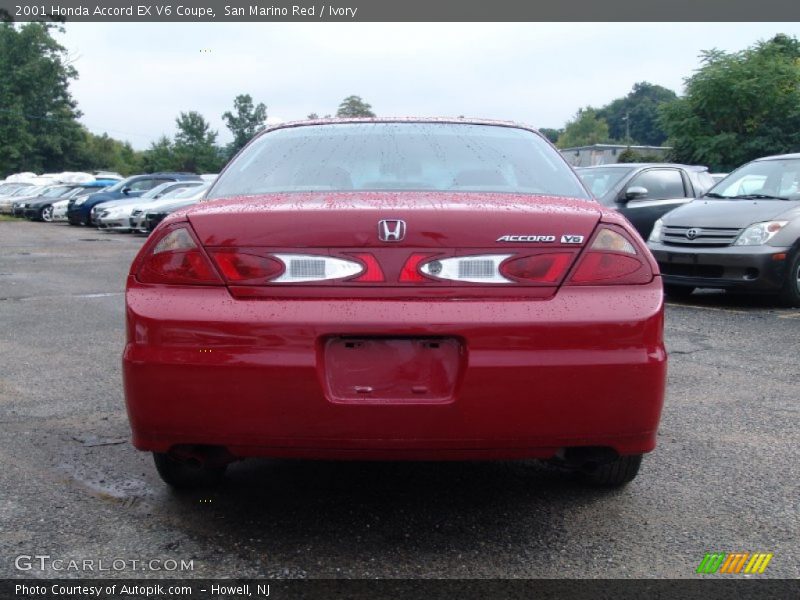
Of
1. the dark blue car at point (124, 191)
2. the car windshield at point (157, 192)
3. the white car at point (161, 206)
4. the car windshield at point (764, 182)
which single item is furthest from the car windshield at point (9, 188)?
the car windshield at point (764, 182)

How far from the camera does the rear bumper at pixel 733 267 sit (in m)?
8.59

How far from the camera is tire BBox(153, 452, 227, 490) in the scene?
10.9 ft

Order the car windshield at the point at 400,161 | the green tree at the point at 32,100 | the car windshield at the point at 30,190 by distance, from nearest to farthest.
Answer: the car windshield at the point at 400,161 → the car windshield at the point at 30,190 → the green tree at the point at 32,100

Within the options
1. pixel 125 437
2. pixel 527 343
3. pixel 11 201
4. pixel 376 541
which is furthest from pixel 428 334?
pixel 11 201

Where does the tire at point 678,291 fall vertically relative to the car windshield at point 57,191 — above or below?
above

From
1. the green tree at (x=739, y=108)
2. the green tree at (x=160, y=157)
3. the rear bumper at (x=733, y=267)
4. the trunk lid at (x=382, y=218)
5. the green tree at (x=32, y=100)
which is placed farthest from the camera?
the green tree at (x=160, y=157)

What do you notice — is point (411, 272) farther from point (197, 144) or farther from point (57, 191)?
point (197, 144)

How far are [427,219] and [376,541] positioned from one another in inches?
42.1

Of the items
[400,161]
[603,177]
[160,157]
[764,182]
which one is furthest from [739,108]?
[160,157]

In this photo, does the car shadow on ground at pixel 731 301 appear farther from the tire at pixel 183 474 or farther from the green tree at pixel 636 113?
the green tree at pixel 636 113

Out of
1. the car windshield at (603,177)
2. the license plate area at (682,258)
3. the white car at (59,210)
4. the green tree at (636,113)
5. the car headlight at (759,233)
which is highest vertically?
the green tree at (636,113)

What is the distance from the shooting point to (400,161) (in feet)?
12.0

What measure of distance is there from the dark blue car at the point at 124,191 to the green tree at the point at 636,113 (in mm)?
108675

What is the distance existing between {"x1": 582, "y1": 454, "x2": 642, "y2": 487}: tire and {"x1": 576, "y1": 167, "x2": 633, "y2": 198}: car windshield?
871 centimetres
